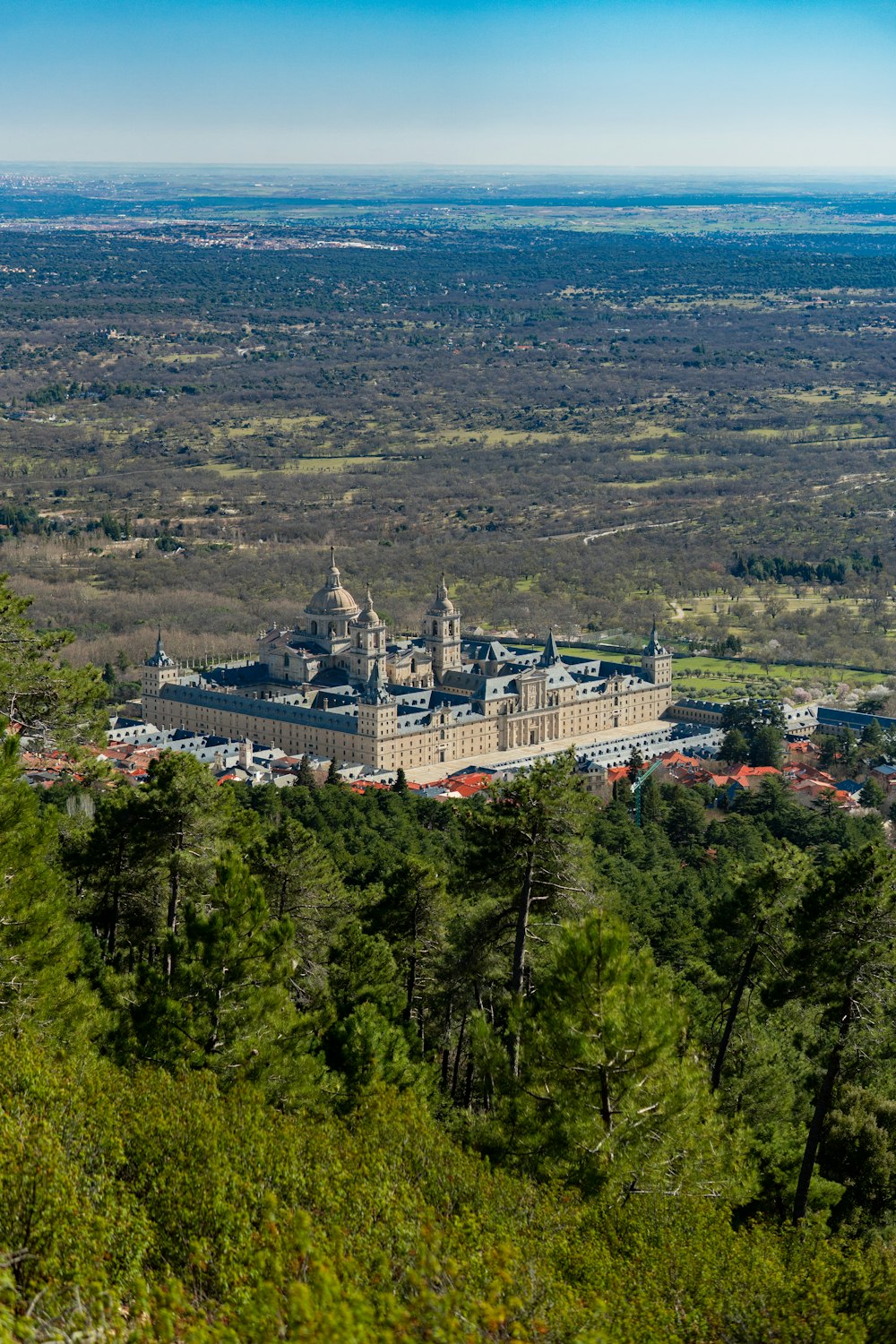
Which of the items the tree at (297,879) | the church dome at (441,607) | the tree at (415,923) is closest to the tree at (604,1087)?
the tree at (415,923)

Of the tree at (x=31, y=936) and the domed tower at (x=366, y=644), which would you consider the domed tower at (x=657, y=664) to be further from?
the tree at (x=31, y=936)

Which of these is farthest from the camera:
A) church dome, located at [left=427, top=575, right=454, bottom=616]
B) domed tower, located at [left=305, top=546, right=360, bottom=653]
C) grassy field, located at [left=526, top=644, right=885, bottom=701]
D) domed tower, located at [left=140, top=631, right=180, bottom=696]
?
grassy field, located at [left=526, top=644, right=885, bottom=701]

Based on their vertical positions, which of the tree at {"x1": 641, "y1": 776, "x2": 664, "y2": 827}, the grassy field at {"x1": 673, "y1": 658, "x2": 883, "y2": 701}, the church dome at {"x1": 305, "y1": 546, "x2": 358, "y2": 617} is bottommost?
the grassy field at {"x1": 673, "y1": 658, "x2": 883, "y2": 701}

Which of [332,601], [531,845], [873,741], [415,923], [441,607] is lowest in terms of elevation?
[873,741]

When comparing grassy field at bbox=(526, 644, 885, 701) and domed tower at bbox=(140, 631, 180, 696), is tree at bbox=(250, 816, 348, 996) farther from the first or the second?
grassy field at bbox=(526, 644, 885, 701)

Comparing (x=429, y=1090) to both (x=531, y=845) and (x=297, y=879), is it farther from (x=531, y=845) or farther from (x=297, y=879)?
(x=297, y=879)

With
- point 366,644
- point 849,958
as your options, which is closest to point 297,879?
point 849,958

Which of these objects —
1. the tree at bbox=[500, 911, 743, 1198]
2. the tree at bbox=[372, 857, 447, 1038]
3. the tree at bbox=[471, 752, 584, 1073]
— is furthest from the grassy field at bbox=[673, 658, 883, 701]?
the tree at bbox=[500, 911, 743, 1198]
